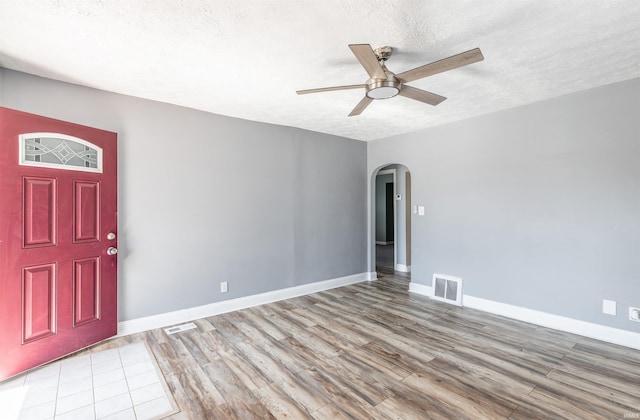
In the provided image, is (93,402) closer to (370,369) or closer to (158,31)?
(370,369)

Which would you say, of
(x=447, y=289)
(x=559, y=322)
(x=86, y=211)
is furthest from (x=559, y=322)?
(x=86, y=211)

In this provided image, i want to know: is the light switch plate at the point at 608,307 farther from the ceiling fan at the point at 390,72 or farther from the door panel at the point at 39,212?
the door panel at the point at 39,212

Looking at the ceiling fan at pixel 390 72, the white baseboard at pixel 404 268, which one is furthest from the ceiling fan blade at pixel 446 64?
the white baseboard at pixel 404 268

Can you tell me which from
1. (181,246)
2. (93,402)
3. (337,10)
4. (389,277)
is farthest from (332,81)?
Answer: (389,277)

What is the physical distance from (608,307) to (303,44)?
375 centimetres

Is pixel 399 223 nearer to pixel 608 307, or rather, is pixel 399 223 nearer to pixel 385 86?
pixel 608 307

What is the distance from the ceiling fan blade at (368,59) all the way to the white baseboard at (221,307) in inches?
122

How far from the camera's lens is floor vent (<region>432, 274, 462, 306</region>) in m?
4.00

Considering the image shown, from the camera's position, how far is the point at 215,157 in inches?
143

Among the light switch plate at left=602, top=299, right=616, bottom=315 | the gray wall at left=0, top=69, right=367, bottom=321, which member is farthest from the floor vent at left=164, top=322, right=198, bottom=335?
the light switch plate at left=602, top=299, right=616, bottom=315

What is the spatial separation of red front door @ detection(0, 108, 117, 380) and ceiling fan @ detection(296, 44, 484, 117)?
2.23m

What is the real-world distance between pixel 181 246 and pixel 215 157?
45.1 inches

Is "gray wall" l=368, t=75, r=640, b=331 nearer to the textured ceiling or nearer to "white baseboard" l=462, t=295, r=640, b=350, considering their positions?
"white baseboard" l=462, t=295, r=640, b=350

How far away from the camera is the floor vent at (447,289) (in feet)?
13.1
